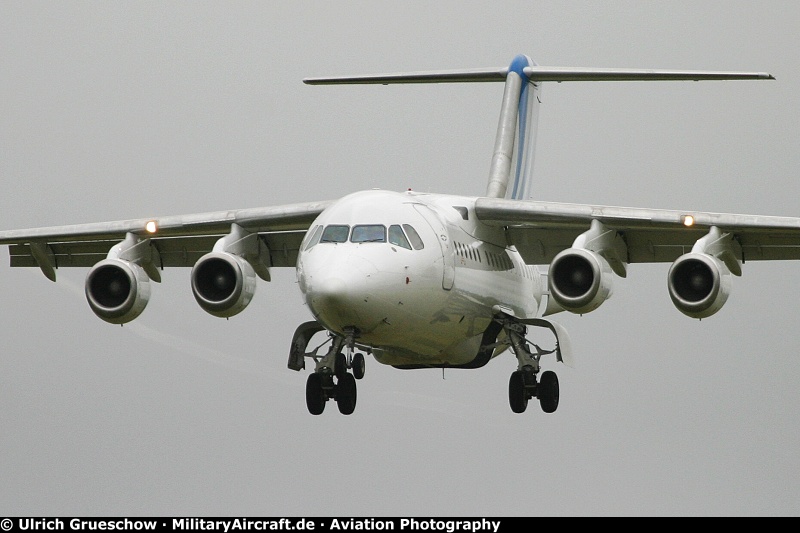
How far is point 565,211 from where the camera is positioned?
1881 centimetres

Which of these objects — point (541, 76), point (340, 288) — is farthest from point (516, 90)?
point (340, 288)

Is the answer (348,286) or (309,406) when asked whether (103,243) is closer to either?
(309,406)

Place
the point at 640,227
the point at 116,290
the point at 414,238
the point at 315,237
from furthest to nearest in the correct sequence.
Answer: the point at 116,290
the point at 640,227
the point at 414,238
the point at 315,237

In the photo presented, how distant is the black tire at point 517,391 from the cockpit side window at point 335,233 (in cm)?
372

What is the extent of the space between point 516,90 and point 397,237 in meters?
5.73

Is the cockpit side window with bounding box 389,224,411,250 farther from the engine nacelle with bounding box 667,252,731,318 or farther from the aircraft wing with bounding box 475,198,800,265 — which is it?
the engine nacelle with bounding box 667,252,731,318

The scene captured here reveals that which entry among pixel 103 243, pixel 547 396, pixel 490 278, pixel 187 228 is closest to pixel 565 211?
pixel 490 278

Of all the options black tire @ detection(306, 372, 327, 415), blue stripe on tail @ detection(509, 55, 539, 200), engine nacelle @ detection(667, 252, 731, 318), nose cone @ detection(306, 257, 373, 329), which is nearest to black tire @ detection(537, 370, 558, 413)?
black tire @ detection(306, 372, 327, 415)

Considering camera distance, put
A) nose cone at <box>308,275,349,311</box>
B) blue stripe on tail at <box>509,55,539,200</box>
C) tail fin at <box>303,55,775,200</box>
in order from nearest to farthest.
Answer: nose cone at <box>308,275,349,311</box> → tail fin at <box>303,55,775,200</box> → blue stripe on tail at <box>509,55,539,200</box>

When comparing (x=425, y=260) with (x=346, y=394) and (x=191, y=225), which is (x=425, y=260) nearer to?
(x=346, y=394)

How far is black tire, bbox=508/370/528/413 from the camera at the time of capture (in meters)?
20.0

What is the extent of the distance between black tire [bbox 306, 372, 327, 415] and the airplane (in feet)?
0.06

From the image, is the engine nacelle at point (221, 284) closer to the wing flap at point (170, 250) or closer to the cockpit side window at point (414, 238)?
the wing flap at point (170, 250)

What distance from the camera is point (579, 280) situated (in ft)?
59.0
